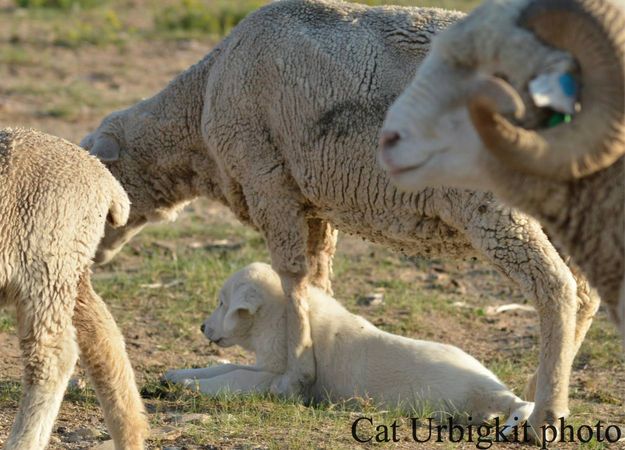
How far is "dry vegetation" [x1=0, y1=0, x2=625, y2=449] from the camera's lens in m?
6.82

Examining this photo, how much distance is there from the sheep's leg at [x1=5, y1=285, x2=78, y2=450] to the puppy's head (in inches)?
74.8

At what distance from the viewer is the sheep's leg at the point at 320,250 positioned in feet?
27.5

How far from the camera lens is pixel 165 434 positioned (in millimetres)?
6586

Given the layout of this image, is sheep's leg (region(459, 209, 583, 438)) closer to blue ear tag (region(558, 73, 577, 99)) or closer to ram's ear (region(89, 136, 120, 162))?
blue ear tag (region(558, 73, 577, 99))

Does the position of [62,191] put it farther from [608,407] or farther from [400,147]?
[608,407]

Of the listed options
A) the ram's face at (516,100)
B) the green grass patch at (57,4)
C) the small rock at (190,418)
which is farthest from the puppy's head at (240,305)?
the green grass patch at (57,4)

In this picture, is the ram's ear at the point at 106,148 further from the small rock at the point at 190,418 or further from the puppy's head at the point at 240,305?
the small rock at the point at 190,418

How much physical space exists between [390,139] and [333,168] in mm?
2689

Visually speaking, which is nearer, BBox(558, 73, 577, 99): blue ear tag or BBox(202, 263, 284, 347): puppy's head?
BBox(558, 73, 577, 99): blue ear tag

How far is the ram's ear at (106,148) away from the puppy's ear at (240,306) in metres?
1.41

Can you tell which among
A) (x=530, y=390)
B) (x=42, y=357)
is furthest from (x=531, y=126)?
(x=530, y=390)

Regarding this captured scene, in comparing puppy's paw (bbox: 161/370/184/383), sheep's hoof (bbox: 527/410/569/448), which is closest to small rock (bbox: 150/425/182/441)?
puppy's paw (bbox: 161/370/184/383)

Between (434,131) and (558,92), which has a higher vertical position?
(558,92)

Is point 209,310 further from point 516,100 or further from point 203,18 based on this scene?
point 203,18
